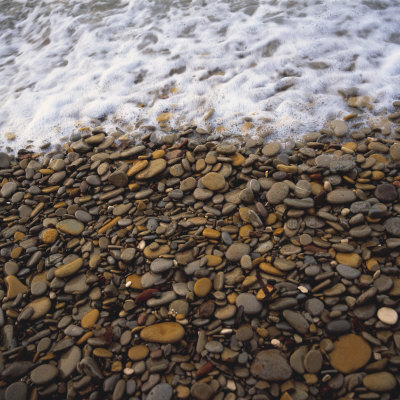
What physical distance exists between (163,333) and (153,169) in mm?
1521

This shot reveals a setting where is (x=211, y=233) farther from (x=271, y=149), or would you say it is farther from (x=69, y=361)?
(x=69, y=361)

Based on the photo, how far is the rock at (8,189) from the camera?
3054 millimetres

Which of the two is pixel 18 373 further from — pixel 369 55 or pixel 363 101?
pixel 369 55

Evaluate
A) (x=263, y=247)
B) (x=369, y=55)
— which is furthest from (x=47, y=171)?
(x=369, y=55)

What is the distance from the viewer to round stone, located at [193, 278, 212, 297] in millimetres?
2182

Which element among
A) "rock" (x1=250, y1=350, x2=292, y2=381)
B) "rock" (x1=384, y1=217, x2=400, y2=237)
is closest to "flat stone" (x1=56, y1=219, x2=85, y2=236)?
"rock" (x1=250, y1=350, x2=292, y2=381)

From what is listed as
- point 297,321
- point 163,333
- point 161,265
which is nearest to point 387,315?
point 297,321

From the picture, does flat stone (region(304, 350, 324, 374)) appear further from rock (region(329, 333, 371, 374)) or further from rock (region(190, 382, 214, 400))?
rock (region(190, 382, 214, 400))

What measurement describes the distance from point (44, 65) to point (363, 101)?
4.71 metres

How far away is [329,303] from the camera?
202cm

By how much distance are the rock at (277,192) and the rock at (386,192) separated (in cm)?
72

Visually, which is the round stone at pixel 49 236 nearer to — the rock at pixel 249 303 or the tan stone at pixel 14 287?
the tan stone at pixel 14 287

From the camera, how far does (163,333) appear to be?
6.66ft

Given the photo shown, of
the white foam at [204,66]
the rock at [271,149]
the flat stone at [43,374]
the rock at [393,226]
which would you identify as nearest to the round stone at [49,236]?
the flat stone at [43,374]
